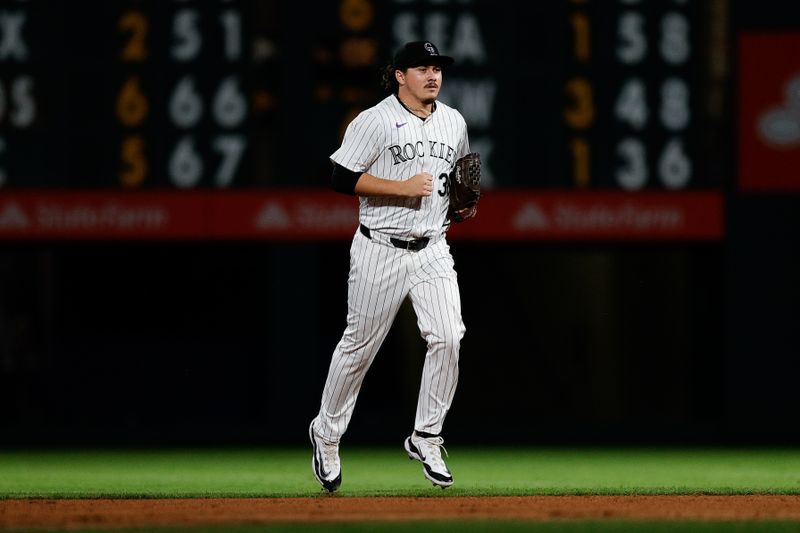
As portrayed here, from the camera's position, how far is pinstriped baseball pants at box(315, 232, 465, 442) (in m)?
6.26

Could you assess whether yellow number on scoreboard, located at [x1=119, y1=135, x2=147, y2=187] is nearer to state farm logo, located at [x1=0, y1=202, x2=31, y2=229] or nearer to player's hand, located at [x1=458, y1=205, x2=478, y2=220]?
→ state farm logo, located at [x1=0, y1=202, x2=31, y2=229]

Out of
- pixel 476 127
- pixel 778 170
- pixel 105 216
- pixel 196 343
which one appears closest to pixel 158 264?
pixel 196 343

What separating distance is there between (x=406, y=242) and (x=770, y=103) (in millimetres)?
5707

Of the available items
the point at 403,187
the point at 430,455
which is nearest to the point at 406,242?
the point at 403,187

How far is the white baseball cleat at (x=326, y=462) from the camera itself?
6.39 metres

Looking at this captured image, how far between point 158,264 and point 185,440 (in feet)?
9.27

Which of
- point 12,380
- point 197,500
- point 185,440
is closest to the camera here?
point 197,500

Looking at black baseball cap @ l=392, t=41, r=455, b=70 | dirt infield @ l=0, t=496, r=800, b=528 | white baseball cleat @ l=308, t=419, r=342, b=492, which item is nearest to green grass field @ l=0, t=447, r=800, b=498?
white baseball cleat @ l=308, t=419, r=342, b=492

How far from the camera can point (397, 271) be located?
6316mm

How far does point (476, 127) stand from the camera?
11.1 m

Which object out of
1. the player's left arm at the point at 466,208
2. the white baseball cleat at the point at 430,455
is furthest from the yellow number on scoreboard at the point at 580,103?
the white baseball cleat at the point at 430,455

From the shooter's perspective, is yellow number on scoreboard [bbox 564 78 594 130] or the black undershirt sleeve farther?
yellow number on scoreboard [bbox 564 78 594 130]

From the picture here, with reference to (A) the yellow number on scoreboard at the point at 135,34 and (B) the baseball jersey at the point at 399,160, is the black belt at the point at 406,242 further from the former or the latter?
(A) the yellow number on scoreboard at the point at 135,34

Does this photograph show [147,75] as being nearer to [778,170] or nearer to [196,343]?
[196,343]
